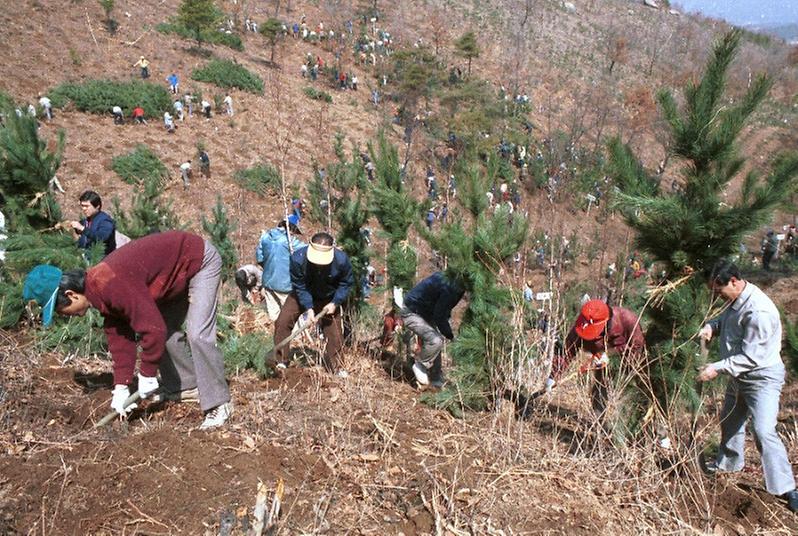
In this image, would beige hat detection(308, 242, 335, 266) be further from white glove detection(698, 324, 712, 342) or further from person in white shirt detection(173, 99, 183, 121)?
person in white shirt detection(173, 99, 183, 121)

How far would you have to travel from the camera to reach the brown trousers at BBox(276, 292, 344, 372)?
469 centimetres

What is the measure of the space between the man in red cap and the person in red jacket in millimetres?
2158

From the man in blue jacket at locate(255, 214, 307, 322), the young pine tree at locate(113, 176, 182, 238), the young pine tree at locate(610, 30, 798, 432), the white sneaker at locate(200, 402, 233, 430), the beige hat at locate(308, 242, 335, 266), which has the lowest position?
the young pine tree at locate(113, 176, 182, 238)

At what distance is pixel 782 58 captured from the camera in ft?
170

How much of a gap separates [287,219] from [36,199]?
2.16 meters

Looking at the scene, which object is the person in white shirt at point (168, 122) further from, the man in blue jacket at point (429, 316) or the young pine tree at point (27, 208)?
the man in blue jacket at point (429, 316)

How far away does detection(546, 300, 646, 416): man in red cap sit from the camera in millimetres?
3754

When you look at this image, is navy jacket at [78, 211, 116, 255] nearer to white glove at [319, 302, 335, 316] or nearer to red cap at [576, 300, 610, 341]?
white glove at [319, 302, 335, 316]

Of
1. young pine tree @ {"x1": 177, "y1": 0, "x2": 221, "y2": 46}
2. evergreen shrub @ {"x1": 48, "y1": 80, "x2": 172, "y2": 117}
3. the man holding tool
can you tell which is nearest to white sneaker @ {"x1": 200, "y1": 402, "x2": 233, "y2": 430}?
the man holding tool

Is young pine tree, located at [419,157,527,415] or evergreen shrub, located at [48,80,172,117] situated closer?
young pine tree, located at [419,157,527,415]

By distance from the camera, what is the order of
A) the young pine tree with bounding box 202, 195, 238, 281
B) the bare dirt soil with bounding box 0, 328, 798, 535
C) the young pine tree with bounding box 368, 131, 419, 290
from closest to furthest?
the bare dirt soil with bounding box 0, 328, 798, 535
the young pine tree with bounding box 368, 131, 419, 290
the young pine tree with bounding box 202, 195, 238, 281

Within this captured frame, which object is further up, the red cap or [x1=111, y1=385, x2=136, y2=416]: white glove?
the red cap

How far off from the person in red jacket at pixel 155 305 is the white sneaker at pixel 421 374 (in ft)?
5.80

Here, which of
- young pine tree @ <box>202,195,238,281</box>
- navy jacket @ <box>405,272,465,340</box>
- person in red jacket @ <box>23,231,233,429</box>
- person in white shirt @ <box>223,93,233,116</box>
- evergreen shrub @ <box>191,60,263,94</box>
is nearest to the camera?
person in red jacket @ <box>23,231,233,429</box>
